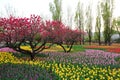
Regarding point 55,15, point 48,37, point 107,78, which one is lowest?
point 107,78

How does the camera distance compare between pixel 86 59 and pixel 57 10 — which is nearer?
Answer: pixel 86 59

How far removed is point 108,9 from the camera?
168 ft

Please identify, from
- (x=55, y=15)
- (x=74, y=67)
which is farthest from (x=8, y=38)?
(x=55, y=15)

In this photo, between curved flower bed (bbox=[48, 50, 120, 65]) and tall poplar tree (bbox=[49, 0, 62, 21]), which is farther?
tall poplar tree (bbox=[49, 0, 62, 21])

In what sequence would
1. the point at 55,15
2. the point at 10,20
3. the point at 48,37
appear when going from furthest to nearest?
the point at 55,15 → the point at 48,37 → the point at 10,20

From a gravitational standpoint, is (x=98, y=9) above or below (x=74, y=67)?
above

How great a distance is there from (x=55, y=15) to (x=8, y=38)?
1352 inches

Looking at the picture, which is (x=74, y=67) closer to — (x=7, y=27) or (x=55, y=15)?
(x=7, y=27)

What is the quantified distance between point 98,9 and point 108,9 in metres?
2.80

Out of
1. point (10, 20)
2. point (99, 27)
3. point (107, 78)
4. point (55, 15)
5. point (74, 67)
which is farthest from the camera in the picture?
point (99, 27)

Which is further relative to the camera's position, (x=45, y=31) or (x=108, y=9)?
(x=108, y=9)

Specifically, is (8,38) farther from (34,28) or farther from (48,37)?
(48,37)

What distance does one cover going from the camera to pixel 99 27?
2191 inches

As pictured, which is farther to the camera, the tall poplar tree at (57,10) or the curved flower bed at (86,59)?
the tall poplar tree at (57,10)
